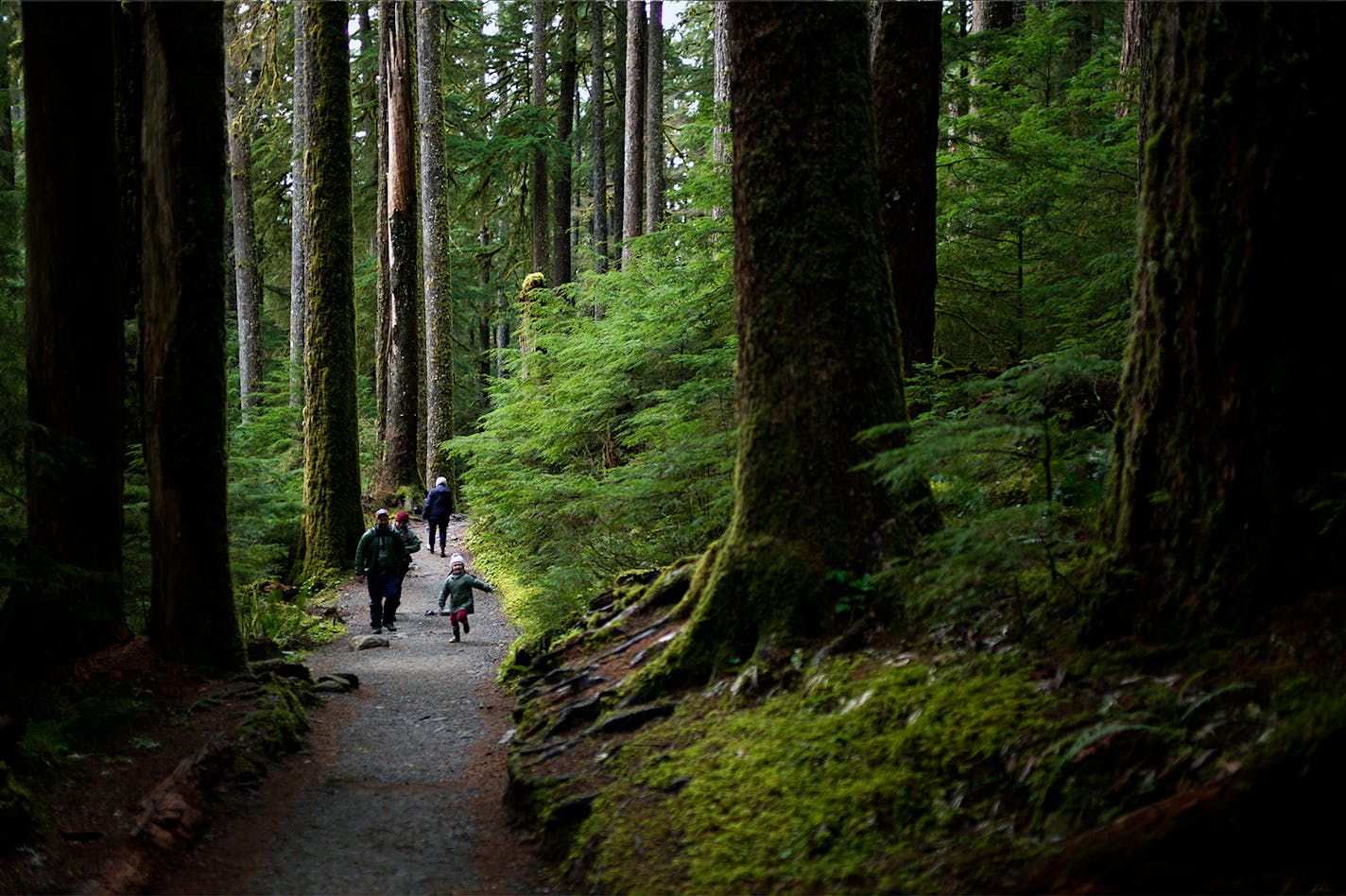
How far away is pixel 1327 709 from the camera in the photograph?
2.79 metres

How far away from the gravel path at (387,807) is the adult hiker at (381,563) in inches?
72.9

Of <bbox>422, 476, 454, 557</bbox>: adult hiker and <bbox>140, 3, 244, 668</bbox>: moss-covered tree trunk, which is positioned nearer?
<bbox>140, 3, 244, 668</bbox>: moss-covered tree trunk

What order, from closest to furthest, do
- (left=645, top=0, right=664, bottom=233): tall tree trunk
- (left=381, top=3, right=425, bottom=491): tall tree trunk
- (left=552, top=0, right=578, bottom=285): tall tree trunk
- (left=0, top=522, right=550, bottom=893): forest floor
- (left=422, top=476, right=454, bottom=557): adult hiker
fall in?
(left=0, top=522, right=550, bottom=893): forest floor
(left=422, top=476, right=454, bottom=557): adult hiker
(left=381, top=3, right=425, bottom=491): tall tree trunk
(left=645, top=0, right=664, bottom=233): tall tree trunk
(left=552, top=0, right=578, bottom=285): tall tree trunk

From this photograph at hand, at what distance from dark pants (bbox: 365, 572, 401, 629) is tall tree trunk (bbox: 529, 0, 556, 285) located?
16677 mm

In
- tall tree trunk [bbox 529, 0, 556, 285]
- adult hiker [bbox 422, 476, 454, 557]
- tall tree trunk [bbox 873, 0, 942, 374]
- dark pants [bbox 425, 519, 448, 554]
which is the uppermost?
tall tree trunk [bbox 529, 0, 556, 285]

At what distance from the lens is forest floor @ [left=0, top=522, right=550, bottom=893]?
202 inches

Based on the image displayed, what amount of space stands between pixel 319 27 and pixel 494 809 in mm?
13889

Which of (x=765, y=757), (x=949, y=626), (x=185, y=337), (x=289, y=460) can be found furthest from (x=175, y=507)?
(x=289, y=460)

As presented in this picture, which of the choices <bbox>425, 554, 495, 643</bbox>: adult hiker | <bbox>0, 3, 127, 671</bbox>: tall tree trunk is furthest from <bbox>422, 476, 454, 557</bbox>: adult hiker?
<bbox>0, 3, 127, 671</bbox>: tall tree trunk

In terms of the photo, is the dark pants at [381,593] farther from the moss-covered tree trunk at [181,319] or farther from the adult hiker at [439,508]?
the adult hiker at [439,508]

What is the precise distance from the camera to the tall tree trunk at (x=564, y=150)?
29.6 metres

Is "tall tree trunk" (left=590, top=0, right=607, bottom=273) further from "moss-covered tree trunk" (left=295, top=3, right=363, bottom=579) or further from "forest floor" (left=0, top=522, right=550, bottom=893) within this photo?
"forest floor" (left=0, top=522, right=550, bottom=893)

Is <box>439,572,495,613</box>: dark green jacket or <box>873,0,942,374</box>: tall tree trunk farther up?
<box>873,0,942,374</box>: tall tree trunk

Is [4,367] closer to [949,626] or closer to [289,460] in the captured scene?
[949,626]
